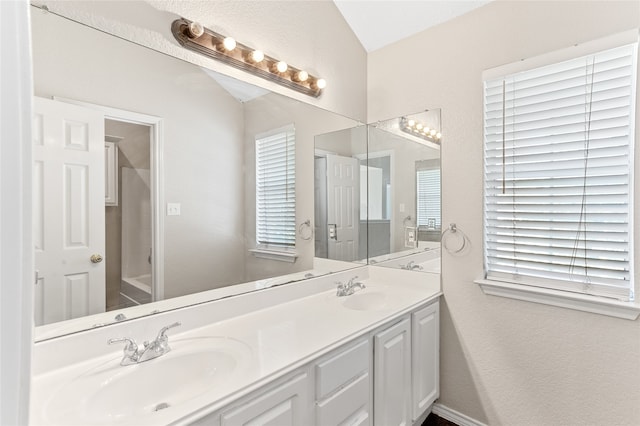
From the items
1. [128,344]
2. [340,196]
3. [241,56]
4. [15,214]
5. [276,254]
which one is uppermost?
[241,56]

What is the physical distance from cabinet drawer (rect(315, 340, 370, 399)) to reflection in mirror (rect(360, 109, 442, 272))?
90 cm

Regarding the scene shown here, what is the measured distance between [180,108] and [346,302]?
1.33m

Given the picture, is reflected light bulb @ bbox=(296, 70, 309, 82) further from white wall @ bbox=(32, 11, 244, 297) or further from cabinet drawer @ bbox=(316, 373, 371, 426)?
cabinet drawer @ bbox=(316, 373, 371, 426)

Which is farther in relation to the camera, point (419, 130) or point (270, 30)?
point (419, 130)

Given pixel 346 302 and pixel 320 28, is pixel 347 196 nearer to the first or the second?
pixel 346 302

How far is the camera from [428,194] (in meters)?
2.05

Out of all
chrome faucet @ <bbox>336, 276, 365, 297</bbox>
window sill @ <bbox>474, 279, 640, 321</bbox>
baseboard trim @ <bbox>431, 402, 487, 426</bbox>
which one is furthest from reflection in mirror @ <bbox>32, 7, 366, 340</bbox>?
baseboard trim @ <bbox>431, 402, 487, 426</bbox>

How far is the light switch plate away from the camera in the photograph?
1.31 meters

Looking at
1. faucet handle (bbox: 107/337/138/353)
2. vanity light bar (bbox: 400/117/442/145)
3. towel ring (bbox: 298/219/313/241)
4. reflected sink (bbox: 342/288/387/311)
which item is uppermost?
vanity light bar (bbox: 400/117/442/145)

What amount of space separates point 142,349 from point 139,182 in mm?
611

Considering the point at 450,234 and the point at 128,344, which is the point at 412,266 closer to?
the point at 450,234

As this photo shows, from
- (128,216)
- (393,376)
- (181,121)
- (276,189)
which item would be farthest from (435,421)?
(181,121)

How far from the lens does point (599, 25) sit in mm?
1455

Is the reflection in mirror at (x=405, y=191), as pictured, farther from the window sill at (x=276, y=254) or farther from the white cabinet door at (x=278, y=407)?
the white cabinet door at (x=278, y=407)
